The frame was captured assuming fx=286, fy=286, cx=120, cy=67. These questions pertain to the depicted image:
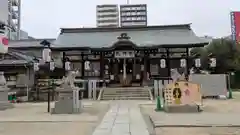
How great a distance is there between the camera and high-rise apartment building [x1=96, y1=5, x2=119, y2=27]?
335 feet

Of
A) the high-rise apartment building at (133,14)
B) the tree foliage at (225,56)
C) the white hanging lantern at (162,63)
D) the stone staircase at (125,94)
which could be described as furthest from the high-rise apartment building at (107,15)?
→ the stone staircase at (125,94)

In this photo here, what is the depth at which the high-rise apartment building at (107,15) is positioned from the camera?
10206cm

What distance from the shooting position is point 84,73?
29.3m

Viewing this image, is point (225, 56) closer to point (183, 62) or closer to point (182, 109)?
point (183, 62)

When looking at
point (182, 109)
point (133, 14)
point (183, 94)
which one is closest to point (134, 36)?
point (183, 94)

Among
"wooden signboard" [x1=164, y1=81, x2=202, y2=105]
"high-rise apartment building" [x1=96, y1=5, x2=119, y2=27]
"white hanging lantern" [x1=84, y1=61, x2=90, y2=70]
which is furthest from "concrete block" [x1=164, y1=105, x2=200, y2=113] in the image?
"high-rise apartment building" [x1=96, y1=5, x2=119, y2=27]

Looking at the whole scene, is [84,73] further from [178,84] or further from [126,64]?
[178,84]

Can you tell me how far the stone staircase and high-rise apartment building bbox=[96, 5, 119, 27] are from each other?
259 feet

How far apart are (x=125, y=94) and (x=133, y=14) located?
78750 mm

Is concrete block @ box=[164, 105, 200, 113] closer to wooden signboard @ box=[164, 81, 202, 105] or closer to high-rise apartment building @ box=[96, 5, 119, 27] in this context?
wooden signboard @ box=[164, 81, 202, 105]

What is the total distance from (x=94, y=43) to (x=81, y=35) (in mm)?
3653

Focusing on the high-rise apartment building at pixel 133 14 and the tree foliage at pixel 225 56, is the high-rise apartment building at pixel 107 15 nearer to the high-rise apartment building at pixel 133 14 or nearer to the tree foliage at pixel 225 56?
the high-rise apartment building at pixel 133 14

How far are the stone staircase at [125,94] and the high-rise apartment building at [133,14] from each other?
76057mm

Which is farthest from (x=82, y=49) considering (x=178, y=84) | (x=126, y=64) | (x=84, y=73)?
(x=178, y=84)
